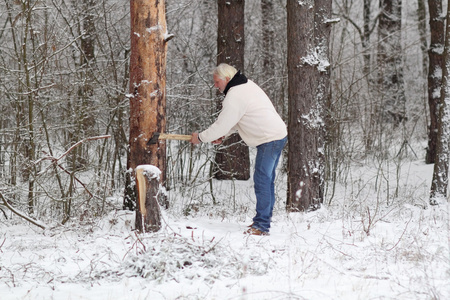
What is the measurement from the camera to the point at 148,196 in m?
5.34

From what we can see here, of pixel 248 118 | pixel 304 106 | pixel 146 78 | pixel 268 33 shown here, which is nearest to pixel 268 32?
pixel 268 33

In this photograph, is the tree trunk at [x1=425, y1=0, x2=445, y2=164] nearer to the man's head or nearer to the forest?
the forest

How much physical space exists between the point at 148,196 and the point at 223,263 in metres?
1.34

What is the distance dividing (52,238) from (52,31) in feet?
13.4

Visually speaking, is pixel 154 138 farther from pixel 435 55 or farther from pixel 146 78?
pixel 435 55

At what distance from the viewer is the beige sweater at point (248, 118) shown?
5.47m

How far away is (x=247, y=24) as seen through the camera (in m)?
17.8

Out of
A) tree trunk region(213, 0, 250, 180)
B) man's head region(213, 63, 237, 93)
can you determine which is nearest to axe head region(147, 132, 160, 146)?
man's head region(213, 63, 237, 93)

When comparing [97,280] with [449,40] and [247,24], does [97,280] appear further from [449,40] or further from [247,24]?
[247,24]

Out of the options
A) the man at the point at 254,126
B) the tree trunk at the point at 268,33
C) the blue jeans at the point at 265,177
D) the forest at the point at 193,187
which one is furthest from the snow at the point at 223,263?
the tree trunk at the point at 268,33

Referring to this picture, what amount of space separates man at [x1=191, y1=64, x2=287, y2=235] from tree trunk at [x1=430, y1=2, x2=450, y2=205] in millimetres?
3312

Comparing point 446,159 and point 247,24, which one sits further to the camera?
point 247,24

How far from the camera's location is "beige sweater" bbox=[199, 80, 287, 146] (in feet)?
17.9

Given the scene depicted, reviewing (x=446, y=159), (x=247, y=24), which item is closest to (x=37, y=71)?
(x=446, y=159)
